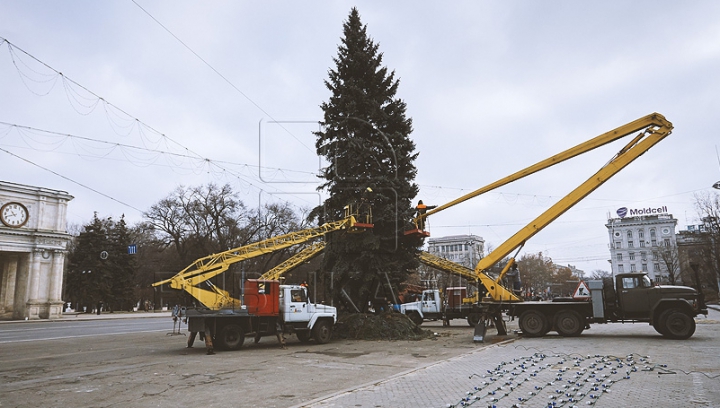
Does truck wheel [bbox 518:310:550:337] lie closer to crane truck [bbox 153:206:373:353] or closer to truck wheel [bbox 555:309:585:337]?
truck wheel [bbox 555:309:585:337]

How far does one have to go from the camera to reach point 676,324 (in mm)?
18016

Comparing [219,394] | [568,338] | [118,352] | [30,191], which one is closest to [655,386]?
[219,394]

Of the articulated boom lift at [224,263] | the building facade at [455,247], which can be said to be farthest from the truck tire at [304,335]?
the building facade at [455,247]

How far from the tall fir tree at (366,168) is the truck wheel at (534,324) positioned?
19.4 ft

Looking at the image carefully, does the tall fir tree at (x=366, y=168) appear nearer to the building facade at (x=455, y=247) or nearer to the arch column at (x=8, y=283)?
the arch column at (x=8, y=283)

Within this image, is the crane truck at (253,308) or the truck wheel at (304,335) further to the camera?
the truck wheel at (304,335)

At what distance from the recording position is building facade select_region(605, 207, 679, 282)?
10844 centimetres

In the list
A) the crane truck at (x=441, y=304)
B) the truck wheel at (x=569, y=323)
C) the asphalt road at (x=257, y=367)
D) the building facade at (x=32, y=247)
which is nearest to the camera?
the asphalt road at (x=257, y=367)

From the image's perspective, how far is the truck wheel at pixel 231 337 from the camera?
677 inches

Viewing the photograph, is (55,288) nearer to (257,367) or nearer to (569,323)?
(257,367)

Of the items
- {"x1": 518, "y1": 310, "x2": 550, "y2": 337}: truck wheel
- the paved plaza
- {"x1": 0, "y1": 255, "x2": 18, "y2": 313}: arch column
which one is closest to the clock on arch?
{"x1": 0, "y1": 255, "x2": 18, "y2": 313}: arch column

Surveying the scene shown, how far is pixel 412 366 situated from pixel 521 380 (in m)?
3.50

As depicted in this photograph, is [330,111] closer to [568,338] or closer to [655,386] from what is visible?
[568,338]

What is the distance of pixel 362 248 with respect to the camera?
22.6 metres
